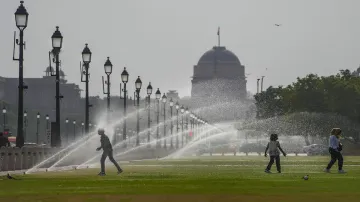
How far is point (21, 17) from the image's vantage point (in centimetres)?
4841

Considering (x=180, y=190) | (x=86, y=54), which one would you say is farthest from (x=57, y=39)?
(x=180, y=190)

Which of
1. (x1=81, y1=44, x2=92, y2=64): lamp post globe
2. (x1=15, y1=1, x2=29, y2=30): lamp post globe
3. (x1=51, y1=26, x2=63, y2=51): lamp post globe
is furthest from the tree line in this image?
(x1=15, y1=1, x2=29, y2=30): lamp post globe

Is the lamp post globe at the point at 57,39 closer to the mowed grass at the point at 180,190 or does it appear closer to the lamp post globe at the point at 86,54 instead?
the lamp post globe at the point at 86,54

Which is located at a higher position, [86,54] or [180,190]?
[86,54]

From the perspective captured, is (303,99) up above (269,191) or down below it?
above

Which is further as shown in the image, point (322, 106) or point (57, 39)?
point (322, 106)

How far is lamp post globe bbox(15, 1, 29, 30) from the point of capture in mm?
48438

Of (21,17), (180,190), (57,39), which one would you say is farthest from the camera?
(57,39)

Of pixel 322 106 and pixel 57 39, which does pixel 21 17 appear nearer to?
pixel 57 39

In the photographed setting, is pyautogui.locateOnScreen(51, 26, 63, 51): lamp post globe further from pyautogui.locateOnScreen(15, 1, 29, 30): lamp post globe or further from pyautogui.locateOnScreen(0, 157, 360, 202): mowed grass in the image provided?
pyautogui.locateOnScreen(0, 157, 360, 202): mowed grass

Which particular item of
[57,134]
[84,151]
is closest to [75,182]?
[57,134]

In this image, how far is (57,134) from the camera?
202ft

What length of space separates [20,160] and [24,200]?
2288cm

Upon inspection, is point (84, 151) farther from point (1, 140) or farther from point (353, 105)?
point (353, 105)
